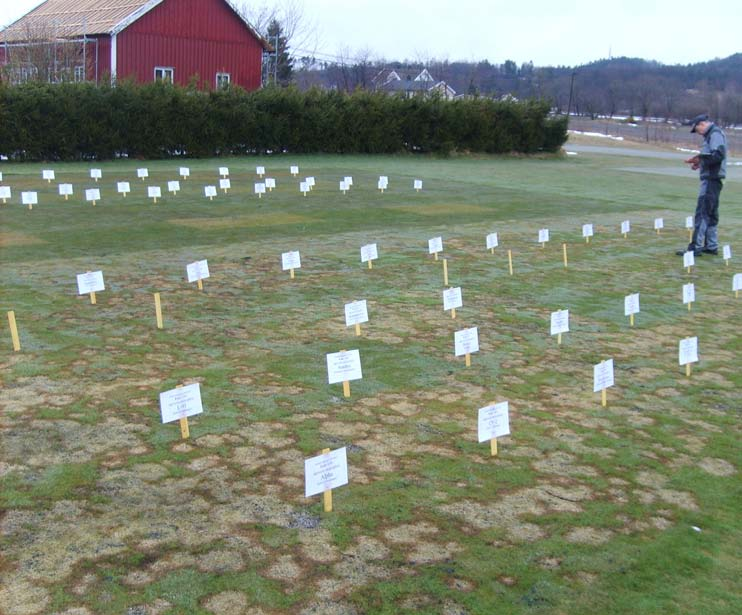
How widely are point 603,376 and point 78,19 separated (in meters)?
40.9

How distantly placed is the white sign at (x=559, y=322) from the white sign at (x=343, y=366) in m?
2.54

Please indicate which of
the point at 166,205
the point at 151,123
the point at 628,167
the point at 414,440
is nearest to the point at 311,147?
the point at 151,123

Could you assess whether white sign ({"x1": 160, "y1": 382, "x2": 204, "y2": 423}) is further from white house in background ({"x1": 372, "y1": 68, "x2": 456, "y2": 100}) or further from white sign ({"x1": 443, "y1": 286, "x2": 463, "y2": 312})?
white house in background ({"x1": 372, "y1": 68, "x2": 456, "y2": 100})

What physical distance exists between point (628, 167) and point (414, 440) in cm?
3265

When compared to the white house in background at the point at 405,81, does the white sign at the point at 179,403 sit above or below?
below

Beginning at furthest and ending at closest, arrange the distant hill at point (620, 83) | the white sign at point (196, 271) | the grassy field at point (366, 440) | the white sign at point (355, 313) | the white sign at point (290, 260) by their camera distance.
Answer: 1. the distant hill at point (620, 83)
2. the white sign at point (290, 260)
3. the white sign at point (196, 271)
4. the white sign at point (355, 313)
5. the grassy field at point (366, 440)

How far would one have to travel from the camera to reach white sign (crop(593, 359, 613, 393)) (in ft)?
22.8

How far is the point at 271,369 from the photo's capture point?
7.91m

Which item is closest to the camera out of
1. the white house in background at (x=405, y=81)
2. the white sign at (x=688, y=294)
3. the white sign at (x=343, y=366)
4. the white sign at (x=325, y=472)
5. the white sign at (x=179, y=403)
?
the white sign at (x=325, y=472)

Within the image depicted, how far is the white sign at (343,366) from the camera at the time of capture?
689 centimetres

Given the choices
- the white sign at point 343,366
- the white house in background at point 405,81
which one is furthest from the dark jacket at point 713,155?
the white house in background at point 405,81

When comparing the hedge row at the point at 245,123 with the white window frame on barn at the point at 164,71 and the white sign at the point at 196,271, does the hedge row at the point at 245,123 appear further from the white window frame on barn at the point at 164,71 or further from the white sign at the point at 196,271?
the white sign at the point at 196,271

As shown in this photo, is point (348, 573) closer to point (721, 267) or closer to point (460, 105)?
point (721, 267)

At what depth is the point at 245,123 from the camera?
111 ft
